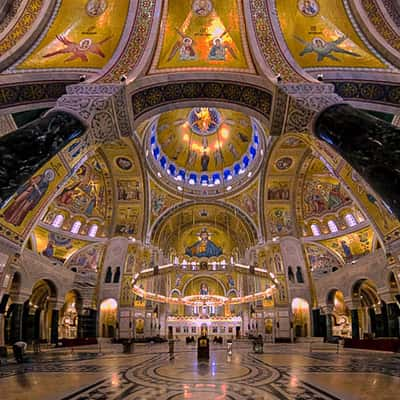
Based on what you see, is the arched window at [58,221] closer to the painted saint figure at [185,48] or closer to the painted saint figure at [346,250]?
the painted saint figure at [185,48]

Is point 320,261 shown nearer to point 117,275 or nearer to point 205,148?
point 205,148

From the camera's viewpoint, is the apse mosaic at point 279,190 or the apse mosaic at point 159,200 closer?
the apse mosaic at point 279,190

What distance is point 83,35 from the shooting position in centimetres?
1074

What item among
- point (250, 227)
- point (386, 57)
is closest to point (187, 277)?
point (250, 227)

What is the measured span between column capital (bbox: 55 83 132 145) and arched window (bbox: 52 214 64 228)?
1258cm

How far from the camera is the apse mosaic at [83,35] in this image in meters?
10.5

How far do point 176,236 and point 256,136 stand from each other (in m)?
13.3

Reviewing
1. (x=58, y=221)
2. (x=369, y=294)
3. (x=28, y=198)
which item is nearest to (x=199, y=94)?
(x=28, y=198)

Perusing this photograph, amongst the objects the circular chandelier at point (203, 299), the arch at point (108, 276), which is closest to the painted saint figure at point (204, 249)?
the circular chandelier at point (203, 299)

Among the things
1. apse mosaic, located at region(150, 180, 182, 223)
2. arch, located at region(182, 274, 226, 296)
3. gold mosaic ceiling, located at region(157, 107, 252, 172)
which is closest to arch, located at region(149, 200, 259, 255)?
apse mosaic, located at region(150, 180, 182, 223)

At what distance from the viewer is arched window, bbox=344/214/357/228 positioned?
70.3ft

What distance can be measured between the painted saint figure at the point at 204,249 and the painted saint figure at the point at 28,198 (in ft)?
80.8

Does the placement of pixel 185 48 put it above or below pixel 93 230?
above

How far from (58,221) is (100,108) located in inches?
555
